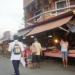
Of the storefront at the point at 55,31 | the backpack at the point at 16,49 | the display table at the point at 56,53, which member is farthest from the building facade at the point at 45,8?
the backpack at the point at 16,49

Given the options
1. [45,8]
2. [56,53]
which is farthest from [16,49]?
[45,8]

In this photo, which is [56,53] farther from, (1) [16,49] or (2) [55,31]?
(1) [16,49]

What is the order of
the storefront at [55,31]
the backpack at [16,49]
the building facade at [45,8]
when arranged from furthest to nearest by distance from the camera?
the building facade at [45,8]
the storefront at [55,31]
the backpack at [16,49]

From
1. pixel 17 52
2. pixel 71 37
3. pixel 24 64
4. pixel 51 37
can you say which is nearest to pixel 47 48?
pixel 51 37

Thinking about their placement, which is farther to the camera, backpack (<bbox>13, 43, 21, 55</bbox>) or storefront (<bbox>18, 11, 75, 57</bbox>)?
storefront (<bbox>18, 11, 75, 57</bbox>)

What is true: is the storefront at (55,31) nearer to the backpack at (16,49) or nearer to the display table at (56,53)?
the display table at (56,53)

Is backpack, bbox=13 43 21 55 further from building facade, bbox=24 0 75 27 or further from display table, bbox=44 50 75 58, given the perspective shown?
building facade, bbox=24 0 75 27

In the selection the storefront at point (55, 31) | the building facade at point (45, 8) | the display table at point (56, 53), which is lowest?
the display table at point (56, 53)

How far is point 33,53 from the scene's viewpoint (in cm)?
1942

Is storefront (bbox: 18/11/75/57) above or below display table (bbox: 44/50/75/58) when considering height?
above

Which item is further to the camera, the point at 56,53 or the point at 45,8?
the point at 45,8

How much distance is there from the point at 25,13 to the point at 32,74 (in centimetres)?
2176

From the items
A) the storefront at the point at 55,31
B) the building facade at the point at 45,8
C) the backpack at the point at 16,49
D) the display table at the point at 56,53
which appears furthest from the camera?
the building facade at the point at 45,8

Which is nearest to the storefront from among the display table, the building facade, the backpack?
the display table
